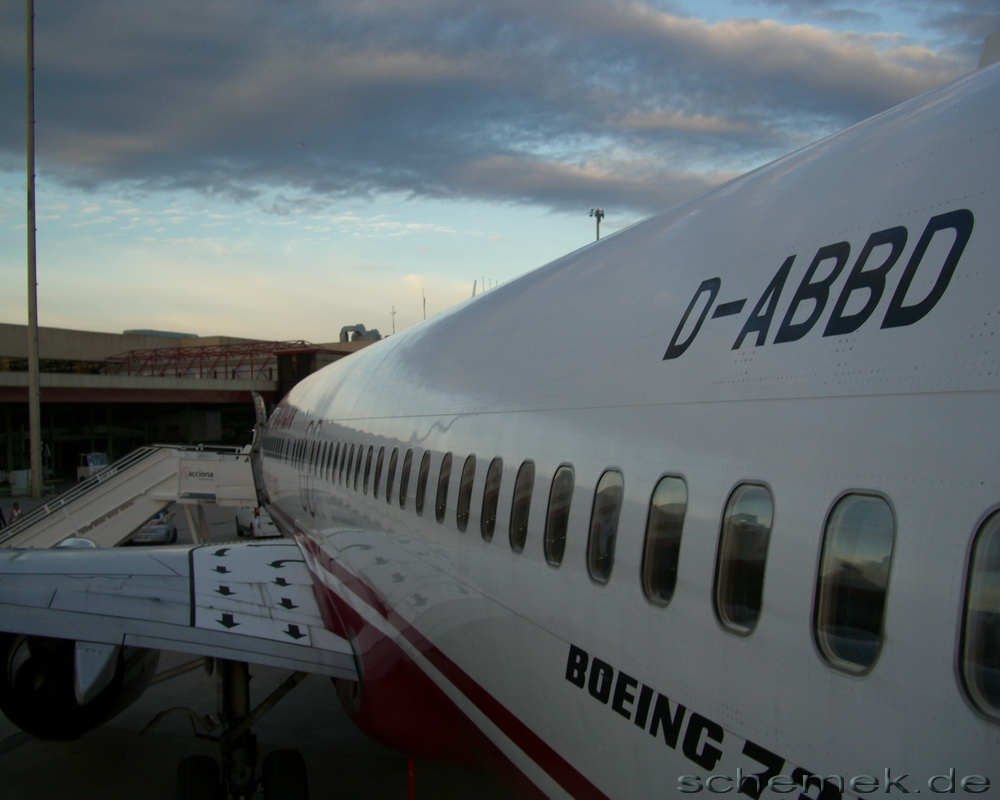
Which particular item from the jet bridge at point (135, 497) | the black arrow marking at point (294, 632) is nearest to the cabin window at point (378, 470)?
the black arrow marking at point (294, 632)

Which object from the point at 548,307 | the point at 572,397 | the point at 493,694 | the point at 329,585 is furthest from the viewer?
the point at 329,585

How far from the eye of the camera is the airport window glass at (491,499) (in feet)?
17.1

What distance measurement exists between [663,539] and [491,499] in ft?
6.15

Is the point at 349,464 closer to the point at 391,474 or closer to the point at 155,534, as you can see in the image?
the point at 391,474

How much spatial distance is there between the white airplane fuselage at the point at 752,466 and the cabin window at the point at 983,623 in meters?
0.02

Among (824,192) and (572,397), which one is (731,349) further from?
(572,397)

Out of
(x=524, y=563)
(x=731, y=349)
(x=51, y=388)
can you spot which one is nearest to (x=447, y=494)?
(x=524, y=563)

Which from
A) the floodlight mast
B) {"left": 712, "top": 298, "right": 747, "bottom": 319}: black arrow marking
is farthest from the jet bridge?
{"left": 712, "top": 298, "right": 747, "bottom": 319}: black arrow marking

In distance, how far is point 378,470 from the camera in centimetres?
823

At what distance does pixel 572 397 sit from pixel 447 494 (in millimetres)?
1850

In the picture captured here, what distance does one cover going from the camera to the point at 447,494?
606 cm

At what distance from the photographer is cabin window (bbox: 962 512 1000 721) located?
227cm

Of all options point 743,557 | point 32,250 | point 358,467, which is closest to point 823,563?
point 743,557

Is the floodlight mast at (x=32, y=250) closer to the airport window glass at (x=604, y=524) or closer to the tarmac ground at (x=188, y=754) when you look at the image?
the tarmac ground at (x=188, y=754)
